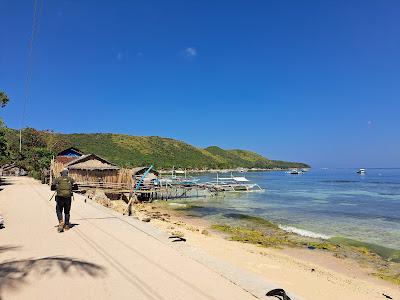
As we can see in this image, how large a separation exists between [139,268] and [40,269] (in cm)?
187

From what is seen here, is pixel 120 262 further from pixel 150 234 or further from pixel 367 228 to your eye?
pixel 367 228

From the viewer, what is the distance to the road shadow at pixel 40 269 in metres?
5.95

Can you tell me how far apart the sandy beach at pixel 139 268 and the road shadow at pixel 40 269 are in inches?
0.6

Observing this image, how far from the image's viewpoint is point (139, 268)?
7.25 m

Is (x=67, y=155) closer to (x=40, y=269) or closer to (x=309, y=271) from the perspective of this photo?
(x=309, y=271)

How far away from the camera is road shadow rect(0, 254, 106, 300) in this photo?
595 cm

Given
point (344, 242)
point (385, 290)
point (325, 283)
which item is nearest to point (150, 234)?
point (325, 283)

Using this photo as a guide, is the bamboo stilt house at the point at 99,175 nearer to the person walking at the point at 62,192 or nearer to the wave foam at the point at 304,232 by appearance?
the wave foam at the point at 304,232

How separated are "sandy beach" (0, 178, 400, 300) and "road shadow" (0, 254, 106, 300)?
0.01m

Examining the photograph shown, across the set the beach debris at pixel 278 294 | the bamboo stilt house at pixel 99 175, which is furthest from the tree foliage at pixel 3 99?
the beach debris at pixel 278 294

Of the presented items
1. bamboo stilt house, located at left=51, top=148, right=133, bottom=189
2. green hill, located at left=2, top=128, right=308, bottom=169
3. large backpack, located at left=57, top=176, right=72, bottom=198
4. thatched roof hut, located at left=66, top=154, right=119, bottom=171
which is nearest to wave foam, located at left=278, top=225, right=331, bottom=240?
bamboo stilt house, located at left=51, top=148, right=133, bottom=189

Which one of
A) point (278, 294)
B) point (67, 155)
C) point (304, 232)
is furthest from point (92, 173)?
point (278, 294)

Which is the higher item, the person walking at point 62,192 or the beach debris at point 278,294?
the person walking at point 62,192

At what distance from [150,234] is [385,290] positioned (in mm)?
7567
